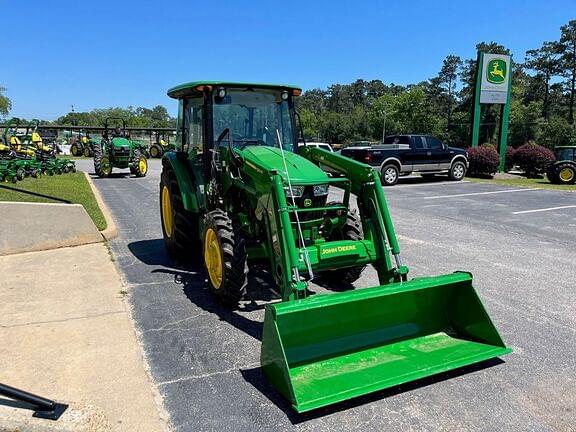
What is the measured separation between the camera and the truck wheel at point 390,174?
60.8 feet

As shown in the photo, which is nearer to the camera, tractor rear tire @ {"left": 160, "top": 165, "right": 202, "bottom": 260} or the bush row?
tractor rear tire @ {"left": 160, "top": 165, "right": 202, "bottom": 260}

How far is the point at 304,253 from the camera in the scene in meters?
4.34

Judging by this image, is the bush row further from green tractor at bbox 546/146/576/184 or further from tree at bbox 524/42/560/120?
tree at bbox 524/42/560/120

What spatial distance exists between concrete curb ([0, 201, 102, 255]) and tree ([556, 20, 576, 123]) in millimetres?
62111

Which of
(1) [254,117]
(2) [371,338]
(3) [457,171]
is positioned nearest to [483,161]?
(3) [457,171]

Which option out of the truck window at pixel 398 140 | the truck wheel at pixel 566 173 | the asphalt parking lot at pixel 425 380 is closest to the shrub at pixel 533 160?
the truck wheel at pixel 566 173

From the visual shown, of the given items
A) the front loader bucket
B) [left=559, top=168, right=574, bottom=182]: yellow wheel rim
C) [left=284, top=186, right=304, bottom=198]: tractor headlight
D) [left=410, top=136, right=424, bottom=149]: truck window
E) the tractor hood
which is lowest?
the front loader bucket

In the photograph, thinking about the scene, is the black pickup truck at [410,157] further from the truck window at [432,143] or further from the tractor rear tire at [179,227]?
the tractor rear tire at [179,227]

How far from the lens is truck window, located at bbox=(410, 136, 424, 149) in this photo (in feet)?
63.3

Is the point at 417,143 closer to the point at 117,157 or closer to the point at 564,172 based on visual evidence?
the point at 564,172

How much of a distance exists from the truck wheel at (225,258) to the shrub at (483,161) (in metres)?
19.0

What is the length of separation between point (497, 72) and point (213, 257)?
23.4m

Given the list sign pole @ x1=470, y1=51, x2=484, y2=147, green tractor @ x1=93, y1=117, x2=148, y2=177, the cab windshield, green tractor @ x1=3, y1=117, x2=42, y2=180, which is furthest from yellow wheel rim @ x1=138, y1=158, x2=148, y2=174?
sign pole @ x1=470, y1=51, x2=484, y2=147

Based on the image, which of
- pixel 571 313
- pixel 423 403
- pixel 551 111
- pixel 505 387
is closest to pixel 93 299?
pixel 423 403
